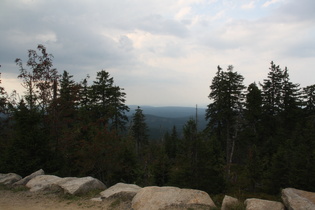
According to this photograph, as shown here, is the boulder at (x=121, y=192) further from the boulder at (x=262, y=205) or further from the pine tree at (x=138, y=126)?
the pine tree at (x=138, y=126)

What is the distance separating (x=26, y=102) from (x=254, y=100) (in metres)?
26.6

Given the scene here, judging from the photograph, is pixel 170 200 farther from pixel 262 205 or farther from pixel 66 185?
pixel 66 185

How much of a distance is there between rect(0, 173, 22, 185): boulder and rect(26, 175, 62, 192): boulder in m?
1.13

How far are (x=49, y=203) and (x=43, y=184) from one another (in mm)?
1704

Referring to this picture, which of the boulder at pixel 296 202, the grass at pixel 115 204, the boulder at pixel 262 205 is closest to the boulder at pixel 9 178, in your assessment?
the grass at pixel 115 204

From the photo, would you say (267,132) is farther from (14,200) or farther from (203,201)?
(14,200)

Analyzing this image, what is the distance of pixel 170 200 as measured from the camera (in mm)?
6109

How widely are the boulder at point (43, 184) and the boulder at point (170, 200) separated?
402 cm

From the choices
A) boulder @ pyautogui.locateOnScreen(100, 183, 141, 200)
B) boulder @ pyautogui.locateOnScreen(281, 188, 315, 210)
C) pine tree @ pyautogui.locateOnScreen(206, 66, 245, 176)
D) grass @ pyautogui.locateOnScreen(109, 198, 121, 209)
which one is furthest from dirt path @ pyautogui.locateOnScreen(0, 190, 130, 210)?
pine tree @ pyautogui.locateOnScreen(206, 66, 245, 176)

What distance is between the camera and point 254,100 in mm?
25875

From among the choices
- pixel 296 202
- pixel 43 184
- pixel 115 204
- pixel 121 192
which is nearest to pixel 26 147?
pixel 43 184

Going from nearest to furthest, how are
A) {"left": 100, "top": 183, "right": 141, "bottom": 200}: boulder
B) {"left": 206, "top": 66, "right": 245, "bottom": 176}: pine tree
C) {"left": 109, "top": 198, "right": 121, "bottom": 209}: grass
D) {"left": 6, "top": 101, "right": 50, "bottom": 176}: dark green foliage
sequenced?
1. {"left": 109, "top": 198, "right": 121, "bottom": 209}: grass
2. {"left": 100, "top": 183, "right": 141, "bottom": 200}: boulder
3. {"left": 6, "top": 101, "right": 50, "bottom": 176}: dark green foliage
4. {"left": 206, "top": 66, "right": 245, "bottom": 176}: pine tree

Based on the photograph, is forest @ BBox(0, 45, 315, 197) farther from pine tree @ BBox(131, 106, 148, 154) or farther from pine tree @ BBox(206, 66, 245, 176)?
pine tree @ BBox(131, 106, 148, 154)

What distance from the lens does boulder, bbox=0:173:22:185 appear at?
29.0ft
